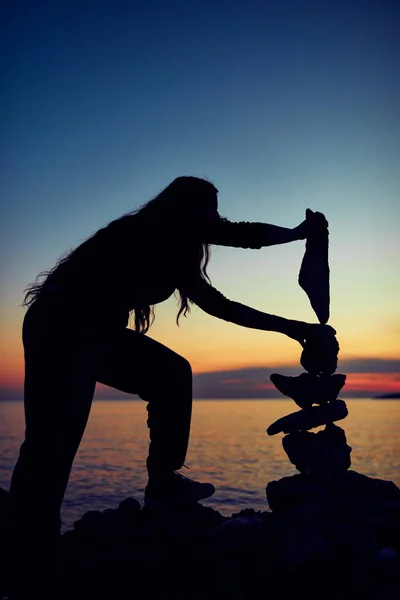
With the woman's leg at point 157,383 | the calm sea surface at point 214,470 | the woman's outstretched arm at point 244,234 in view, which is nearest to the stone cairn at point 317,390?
the woman's outstretched arm at point 244,234

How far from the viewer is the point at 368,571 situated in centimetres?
333

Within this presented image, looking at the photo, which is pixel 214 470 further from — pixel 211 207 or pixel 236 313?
pixel 211 207

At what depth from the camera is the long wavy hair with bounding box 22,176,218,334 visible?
360 centimetres

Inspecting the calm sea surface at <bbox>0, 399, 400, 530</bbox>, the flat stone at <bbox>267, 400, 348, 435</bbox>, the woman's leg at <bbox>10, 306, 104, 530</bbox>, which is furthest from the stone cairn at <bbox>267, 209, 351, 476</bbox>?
the calm sea surface at <bbox>0, 399, 400, 530</bbox>

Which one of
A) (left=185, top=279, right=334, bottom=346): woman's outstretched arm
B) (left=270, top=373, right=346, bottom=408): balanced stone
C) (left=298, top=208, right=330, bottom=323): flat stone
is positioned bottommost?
(left=270, top=373, right=346, bottom=408): balanced stone

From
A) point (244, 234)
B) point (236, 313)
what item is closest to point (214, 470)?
point (236, 313)

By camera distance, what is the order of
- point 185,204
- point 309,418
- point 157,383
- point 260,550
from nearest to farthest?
point 260,550, point 185,204, point 157,383, point 309,418

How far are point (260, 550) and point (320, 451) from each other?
4.43 ft

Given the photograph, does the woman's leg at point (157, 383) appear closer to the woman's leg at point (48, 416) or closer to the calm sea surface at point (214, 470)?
the woman's leg at point (48, 416)

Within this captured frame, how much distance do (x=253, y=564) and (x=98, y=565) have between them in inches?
45.7

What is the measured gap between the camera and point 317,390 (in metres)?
4.86

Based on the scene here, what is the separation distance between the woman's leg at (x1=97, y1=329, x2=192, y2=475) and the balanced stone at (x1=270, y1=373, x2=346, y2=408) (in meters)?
1.22

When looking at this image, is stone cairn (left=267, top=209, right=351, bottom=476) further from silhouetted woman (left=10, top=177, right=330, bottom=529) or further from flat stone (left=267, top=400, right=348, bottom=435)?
silhouetted woman (left=10, top=177, right=330, bottom=529)

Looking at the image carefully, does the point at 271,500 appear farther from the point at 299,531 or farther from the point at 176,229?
the point at 176,229
